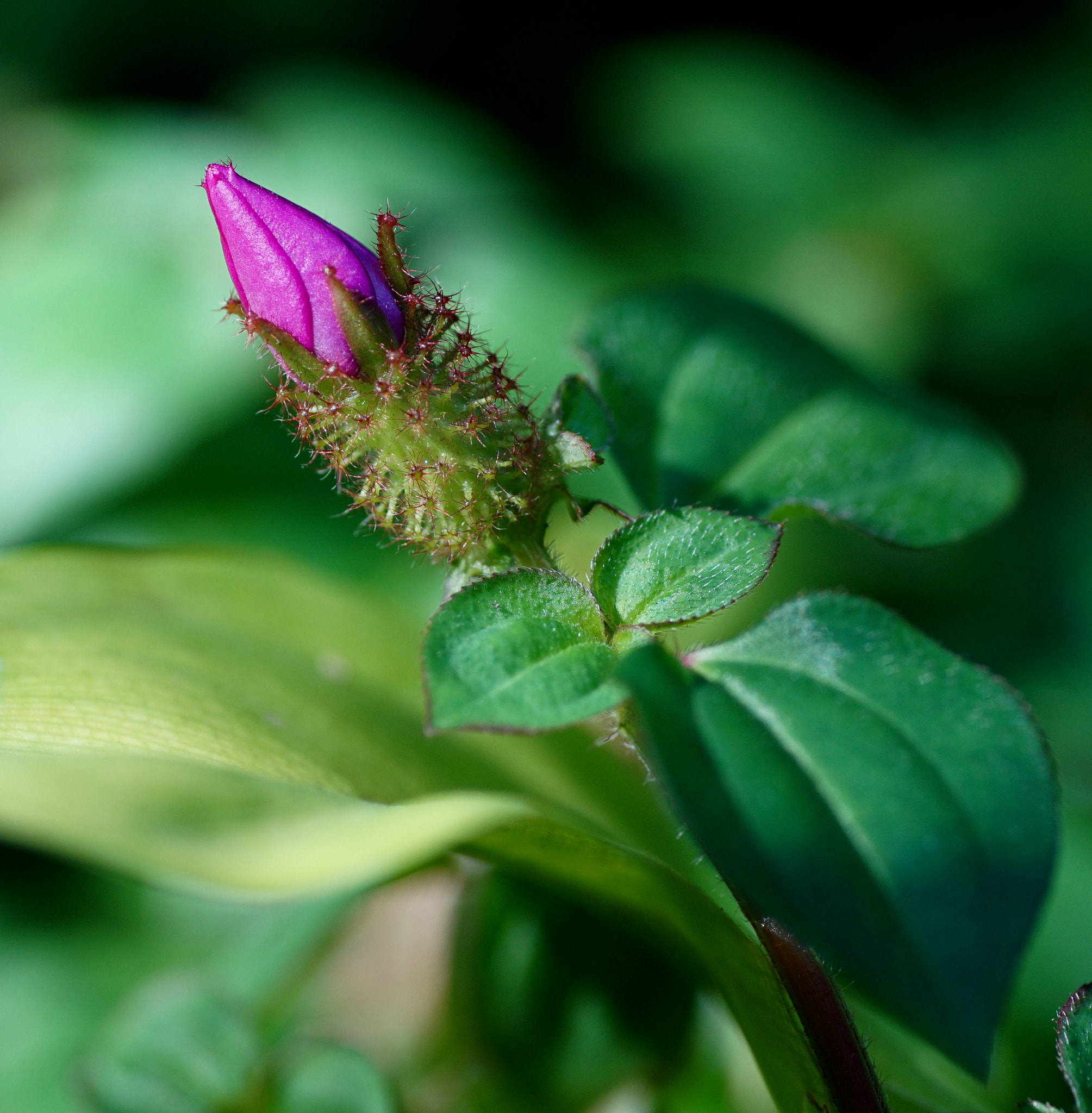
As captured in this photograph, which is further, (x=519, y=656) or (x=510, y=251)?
(x=510, y=251)

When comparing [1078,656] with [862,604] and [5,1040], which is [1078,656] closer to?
[862,604]

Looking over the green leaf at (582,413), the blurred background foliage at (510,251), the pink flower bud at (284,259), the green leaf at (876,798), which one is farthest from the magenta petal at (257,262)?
the blurred background foliage at (510,251)

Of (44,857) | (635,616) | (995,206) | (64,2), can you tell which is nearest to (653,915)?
(635,616)

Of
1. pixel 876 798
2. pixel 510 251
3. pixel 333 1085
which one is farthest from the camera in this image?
pixel 510 251

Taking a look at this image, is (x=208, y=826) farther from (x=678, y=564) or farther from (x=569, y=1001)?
(x=569, y=1001)

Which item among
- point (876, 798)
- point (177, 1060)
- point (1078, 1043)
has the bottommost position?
point (177, 1060)

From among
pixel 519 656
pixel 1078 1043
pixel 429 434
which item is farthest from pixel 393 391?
pixel 1078 1043
